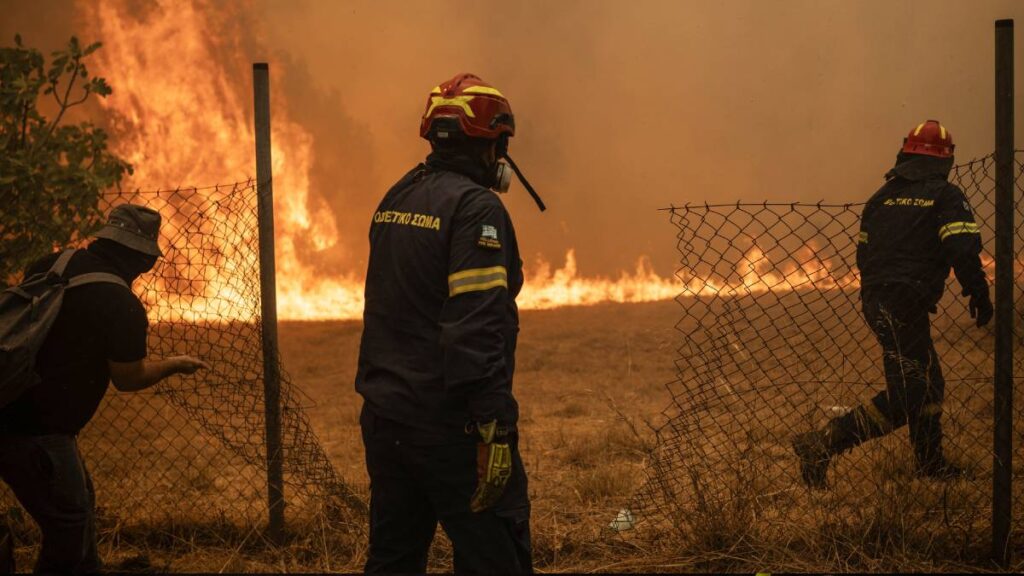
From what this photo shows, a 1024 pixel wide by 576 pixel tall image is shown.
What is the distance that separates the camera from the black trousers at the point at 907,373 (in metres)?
5.15

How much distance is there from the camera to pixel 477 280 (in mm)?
2846

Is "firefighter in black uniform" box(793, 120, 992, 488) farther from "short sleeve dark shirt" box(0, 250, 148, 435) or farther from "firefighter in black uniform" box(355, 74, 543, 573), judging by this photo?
"short sleeve dark shirt" box(0, 250, 148, 435)

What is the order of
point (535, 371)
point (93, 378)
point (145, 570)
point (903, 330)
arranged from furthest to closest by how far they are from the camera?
point (535, 371) → point (903, 330) → point (145, 570) → point (93, 378)

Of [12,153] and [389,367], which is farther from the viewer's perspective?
[12,153]

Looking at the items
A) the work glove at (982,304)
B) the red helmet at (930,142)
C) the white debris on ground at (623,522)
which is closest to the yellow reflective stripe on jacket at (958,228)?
the work glove at (982,304)

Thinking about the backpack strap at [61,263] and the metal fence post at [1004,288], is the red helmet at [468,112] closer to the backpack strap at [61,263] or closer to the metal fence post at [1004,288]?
the backpack strap at [61,263]

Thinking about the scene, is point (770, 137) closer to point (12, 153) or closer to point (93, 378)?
point (12, 153)

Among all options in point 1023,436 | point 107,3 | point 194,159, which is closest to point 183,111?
point 194,159

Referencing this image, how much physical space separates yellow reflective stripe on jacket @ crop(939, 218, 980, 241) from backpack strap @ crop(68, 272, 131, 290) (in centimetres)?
467

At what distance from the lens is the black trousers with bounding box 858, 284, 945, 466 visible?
5148mm

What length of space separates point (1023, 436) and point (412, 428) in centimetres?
562

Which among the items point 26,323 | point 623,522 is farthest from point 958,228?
point 26,323

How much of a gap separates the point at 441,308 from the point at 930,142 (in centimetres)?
419

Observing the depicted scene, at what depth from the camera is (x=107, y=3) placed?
49.3 ft
